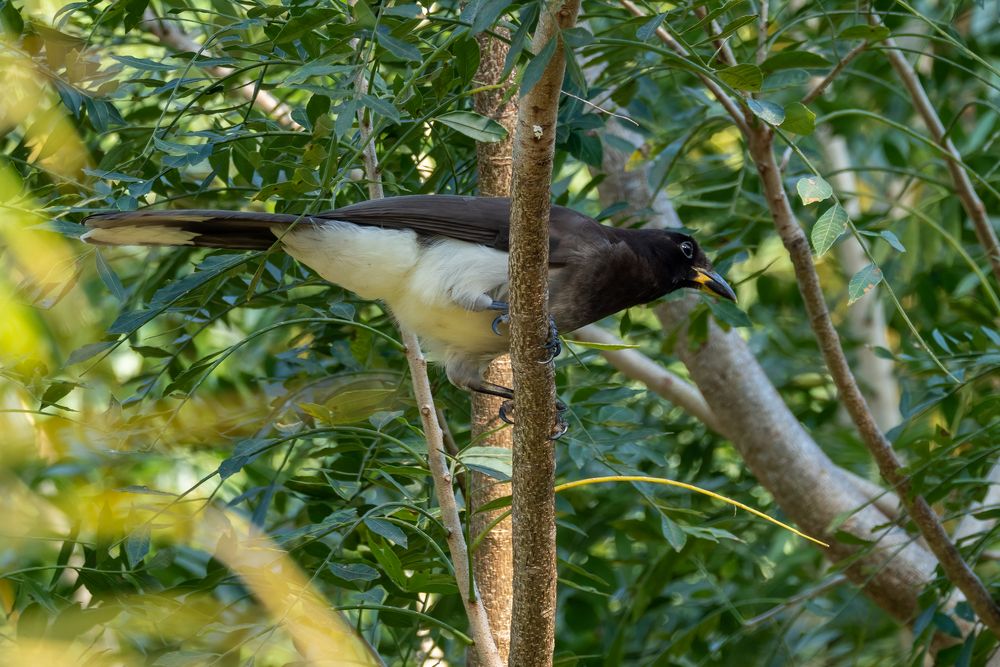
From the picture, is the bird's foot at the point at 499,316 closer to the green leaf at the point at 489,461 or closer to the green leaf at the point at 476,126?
the green leaf at the point at 489,461

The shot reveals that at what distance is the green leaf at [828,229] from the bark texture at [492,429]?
120 centimetres

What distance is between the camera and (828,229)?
2.32 metres

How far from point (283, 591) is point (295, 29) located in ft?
3.97

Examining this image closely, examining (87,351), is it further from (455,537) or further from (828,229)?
(828,229)

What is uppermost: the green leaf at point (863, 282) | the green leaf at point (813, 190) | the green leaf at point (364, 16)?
the green leaf at point (364, 16)

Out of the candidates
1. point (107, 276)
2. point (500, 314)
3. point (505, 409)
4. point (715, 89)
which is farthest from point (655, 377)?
point (107, 276)

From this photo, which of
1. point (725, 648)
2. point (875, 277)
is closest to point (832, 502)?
point (725, 648)

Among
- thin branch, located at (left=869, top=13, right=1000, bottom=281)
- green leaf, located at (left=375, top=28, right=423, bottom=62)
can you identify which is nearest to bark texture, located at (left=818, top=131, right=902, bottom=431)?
thin branch, located at (left=869, top=13, right=1000, bottom=281)

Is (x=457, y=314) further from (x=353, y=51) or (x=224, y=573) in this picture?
(x=353, y=51)

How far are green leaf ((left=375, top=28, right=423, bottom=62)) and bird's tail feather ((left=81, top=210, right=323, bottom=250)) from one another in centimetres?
67

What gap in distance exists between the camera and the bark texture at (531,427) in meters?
2.28

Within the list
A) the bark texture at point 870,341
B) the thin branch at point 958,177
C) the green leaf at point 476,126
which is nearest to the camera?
the green leaf at point 476,126

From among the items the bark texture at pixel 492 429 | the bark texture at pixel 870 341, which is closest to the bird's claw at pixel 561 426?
the bark texture at pixel 492 429

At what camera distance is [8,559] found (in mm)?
2682
